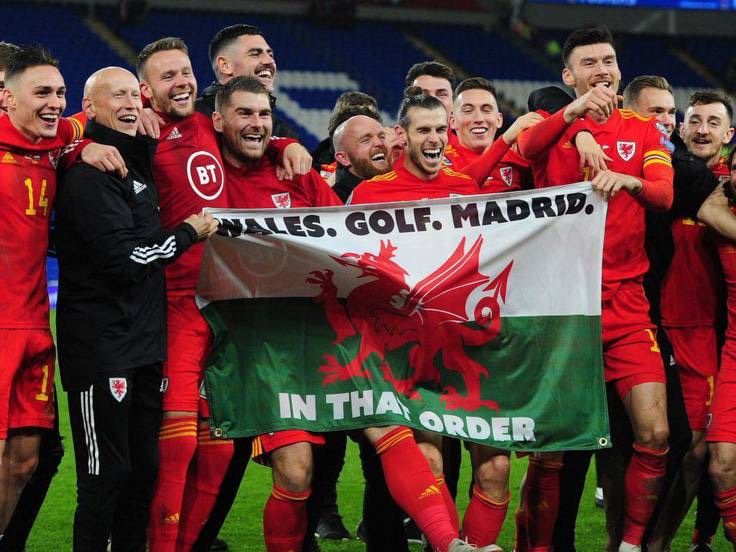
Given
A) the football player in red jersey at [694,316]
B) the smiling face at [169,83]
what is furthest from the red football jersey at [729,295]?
the smiling face at [169,83]

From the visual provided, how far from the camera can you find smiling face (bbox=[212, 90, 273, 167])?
537cm

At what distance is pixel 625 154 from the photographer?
18.3ft

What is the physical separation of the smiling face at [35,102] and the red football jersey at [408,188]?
4.55 feet

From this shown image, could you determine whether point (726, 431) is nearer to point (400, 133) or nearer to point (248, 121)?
point (400, 133)

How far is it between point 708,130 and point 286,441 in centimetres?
278

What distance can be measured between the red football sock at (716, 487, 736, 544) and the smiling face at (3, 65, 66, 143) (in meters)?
3.28

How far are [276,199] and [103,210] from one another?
101cm

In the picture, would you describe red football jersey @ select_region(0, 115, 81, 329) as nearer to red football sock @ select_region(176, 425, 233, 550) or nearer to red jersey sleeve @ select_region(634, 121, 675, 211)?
red football sock @ select_region(176, 425, 233, 550)

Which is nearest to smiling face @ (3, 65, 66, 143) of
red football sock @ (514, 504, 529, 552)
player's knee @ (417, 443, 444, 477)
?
player's knee @ (417, 443, 444, 477)

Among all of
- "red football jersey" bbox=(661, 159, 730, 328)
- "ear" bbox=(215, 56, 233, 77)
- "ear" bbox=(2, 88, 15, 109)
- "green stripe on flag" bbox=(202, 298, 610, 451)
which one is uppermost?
"ear" bbox=(215, 56, 233, 77)

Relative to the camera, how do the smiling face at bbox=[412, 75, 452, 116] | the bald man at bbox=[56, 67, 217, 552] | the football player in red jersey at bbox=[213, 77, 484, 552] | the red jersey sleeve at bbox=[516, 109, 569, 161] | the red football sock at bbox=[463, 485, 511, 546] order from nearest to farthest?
the bald man at bbox=[56, 67, 217, 552] < the football player in red jersey at bbox=[213, 77, 484, 552] < the red football sock at bbox=[463, 485, 511, 546] < the red jersey sleeve at bbox=[516, 109, 569, 161] < the smiling face at bbox=[412, 75, 452, 116]

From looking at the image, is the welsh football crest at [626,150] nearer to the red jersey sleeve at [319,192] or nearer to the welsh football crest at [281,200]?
the red jersey sleeve at [319,192]

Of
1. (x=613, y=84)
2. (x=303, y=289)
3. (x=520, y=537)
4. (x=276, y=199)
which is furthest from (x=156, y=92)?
(x=520, y=537)

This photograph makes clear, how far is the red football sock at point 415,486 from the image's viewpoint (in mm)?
4720
